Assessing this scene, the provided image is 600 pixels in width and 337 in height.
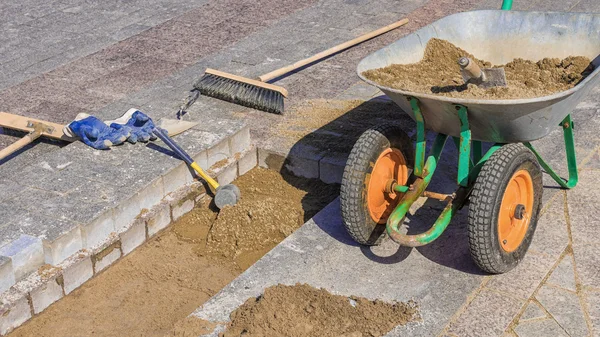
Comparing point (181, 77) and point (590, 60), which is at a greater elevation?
point (590, 60)

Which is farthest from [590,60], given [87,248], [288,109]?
[87,248]

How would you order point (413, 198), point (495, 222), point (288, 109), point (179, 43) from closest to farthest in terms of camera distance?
point (495, 222)
point (413, 198)
point (288, 109)
point (179, 43)

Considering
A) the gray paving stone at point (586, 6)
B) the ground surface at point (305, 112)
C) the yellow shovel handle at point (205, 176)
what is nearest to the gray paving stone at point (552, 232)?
the ground surface at point (305, 112)

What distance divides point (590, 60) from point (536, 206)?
121cm

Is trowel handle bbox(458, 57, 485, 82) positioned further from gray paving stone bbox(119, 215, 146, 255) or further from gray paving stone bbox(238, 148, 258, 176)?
gray paving stone bbox(119, 215, 146, 255)

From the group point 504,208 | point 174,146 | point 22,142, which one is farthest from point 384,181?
point 22,142

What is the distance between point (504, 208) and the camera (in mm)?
4598

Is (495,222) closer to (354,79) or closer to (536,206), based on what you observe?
(536,206)

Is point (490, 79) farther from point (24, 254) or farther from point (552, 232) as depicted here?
point (24, 254)

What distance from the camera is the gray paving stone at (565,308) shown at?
4.29m

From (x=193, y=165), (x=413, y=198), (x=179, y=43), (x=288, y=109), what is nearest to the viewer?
(x=413, y=198)

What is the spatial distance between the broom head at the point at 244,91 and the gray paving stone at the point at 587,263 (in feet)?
9.30

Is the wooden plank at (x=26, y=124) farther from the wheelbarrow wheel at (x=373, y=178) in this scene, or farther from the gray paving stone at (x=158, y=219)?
the wheelbarrow wheel at (x=373, y=178)

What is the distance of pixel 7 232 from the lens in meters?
4.95
